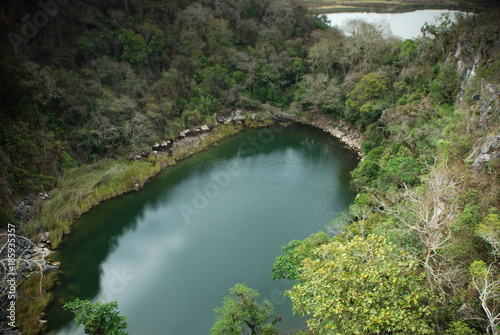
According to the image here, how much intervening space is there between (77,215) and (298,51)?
30484mm

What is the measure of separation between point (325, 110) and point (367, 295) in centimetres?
2822

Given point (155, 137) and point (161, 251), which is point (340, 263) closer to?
point (161, 251)

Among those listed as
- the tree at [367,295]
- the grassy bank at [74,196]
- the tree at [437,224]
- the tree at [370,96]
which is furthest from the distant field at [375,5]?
the grassy bank at [74,196]

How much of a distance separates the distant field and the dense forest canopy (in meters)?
5.01

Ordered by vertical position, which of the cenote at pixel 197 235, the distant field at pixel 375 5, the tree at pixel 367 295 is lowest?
the cenote at pixel 197 235

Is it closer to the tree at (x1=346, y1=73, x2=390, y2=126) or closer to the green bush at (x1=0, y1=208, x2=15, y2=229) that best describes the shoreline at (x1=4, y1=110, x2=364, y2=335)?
the green bush at (x1=0, y1=208, x2=15, y2=229)

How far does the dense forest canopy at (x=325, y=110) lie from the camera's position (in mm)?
8203

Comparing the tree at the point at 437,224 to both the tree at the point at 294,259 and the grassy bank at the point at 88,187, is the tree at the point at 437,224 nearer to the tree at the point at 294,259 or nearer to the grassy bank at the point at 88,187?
the tree at the point at 294,259

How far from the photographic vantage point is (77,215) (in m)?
19.2

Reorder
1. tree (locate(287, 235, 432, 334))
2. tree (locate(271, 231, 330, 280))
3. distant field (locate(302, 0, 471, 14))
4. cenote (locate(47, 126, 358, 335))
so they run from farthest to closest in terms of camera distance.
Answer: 1. distant field (locate(302, 0, 471, 14))
2. cenote (locate(47, 126, 358, 335))
3. tree (locate(271, 231, 330, 280))
4. tree (locate(287, 235, 432, 334))

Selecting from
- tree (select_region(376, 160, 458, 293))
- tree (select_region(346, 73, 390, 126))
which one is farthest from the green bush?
tree (select_region(346, 73, 390, 126))

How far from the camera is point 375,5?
131ft

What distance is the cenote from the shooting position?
46.8 feet

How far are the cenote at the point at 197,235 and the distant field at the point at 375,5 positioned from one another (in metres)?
19.2
